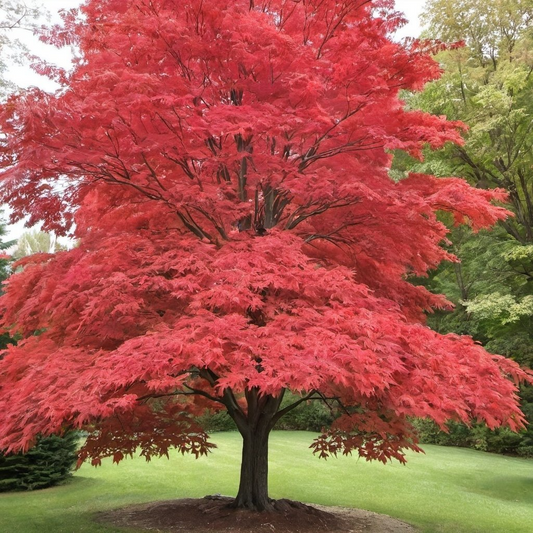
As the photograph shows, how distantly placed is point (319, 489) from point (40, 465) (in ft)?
21.8

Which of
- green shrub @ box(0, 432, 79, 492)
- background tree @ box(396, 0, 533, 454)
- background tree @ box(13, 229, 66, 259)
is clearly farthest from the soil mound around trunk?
background tree @ box(13, 229, 66, 259)

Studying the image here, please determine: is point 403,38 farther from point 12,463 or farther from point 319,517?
point 12,463

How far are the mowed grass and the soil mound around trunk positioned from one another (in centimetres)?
60

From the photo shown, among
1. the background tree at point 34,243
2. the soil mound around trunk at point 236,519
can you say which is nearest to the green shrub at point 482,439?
the soil mound around trunk at point 236,519

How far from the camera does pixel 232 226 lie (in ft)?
27.4

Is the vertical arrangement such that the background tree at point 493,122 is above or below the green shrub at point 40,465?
above

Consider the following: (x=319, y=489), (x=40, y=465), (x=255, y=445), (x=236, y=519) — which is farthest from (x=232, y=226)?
(x=40, y=465)

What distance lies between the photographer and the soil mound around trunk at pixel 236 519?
7961mm

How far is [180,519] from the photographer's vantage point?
8625 millimetres

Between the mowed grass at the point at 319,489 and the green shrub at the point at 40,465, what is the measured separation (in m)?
0.40

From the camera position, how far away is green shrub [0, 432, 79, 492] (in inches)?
499

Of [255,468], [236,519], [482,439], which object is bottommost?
[236,519]

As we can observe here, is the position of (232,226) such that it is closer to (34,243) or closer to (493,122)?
(493,122)

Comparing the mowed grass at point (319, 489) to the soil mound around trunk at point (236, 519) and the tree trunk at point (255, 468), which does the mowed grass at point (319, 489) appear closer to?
the soil mound around trunk at point (236, 519)
